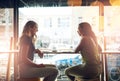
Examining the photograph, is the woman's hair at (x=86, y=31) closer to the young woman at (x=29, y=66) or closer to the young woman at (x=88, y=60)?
the young woman at (x=88, y=60)

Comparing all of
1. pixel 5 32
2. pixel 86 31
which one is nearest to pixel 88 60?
pixel 86 31

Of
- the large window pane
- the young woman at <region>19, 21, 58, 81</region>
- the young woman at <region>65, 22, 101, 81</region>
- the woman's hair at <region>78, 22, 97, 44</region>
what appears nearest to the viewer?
the young woman at <region>19, 21, 58, 81</region>

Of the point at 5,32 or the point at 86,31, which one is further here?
the point at 5,32

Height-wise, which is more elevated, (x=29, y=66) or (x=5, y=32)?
(x=5, y=32)

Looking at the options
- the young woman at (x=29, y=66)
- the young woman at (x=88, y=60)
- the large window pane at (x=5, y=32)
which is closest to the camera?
the young woman at (x=29, y=66)

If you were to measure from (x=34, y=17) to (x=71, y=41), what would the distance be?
1.05 metres

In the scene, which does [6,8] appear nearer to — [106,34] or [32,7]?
[32,7]

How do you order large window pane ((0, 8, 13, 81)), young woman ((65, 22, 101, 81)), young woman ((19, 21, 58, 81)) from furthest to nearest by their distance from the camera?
large window pane ((0, 8, 13, 81)), young woman ((65, 22, 101, 81)), young woman ((19, 21, 58, 81))

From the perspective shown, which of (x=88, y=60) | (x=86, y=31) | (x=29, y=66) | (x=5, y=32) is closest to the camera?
(x=29, y=66)

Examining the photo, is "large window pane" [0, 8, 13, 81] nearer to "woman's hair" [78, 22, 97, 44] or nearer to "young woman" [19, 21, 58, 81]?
"young woman" [19, 21, 58, 81]

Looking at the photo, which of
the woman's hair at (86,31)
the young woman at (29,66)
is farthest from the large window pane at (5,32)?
the woman's hair at (86,31)

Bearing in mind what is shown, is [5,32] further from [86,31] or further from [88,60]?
[88,60]

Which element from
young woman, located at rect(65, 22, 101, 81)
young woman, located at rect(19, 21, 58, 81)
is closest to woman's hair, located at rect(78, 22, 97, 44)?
young woman, located at rect(65, 22, 101, 81)

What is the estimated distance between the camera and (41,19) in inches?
232
